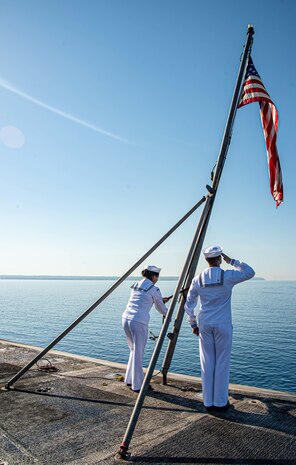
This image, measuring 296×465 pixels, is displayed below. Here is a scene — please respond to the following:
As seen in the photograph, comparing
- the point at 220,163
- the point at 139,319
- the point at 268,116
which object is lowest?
the point at 139,319

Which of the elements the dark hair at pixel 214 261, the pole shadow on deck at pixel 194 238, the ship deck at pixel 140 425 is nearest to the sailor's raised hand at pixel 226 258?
the dark hair at pixel 214 261

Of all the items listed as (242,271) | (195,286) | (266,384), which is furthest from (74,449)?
(266,384)

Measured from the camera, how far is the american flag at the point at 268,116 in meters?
6.32

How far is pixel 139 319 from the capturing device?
608 centimetres

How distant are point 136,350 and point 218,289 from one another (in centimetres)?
188

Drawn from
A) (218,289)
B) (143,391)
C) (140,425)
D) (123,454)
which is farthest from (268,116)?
(123,454)

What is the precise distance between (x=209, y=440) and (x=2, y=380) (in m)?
4.25

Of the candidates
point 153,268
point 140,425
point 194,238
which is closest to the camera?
point 140,425

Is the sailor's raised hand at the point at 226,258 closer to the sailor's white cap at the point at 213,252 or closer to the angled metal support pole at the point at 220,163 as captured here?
the sailor's white cap at the point at 213,252

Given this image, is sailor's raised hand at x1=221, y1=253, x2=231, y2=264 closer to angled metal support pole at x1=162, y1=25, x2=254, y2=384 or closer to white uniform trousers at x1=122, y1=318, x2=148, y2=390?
angled metal support pole at x1=162, y1=25, x2=254, y2=384

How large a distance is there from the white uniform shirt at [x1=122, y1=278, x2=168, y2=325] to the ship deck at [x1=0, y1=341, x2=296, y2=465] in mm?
1255

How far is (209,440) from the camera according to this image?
392 centimetres

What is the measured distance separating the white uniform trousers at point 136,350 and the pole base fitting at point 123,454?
2.43 metres

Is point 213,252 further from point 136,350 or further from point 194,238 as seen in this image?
point 136,350
